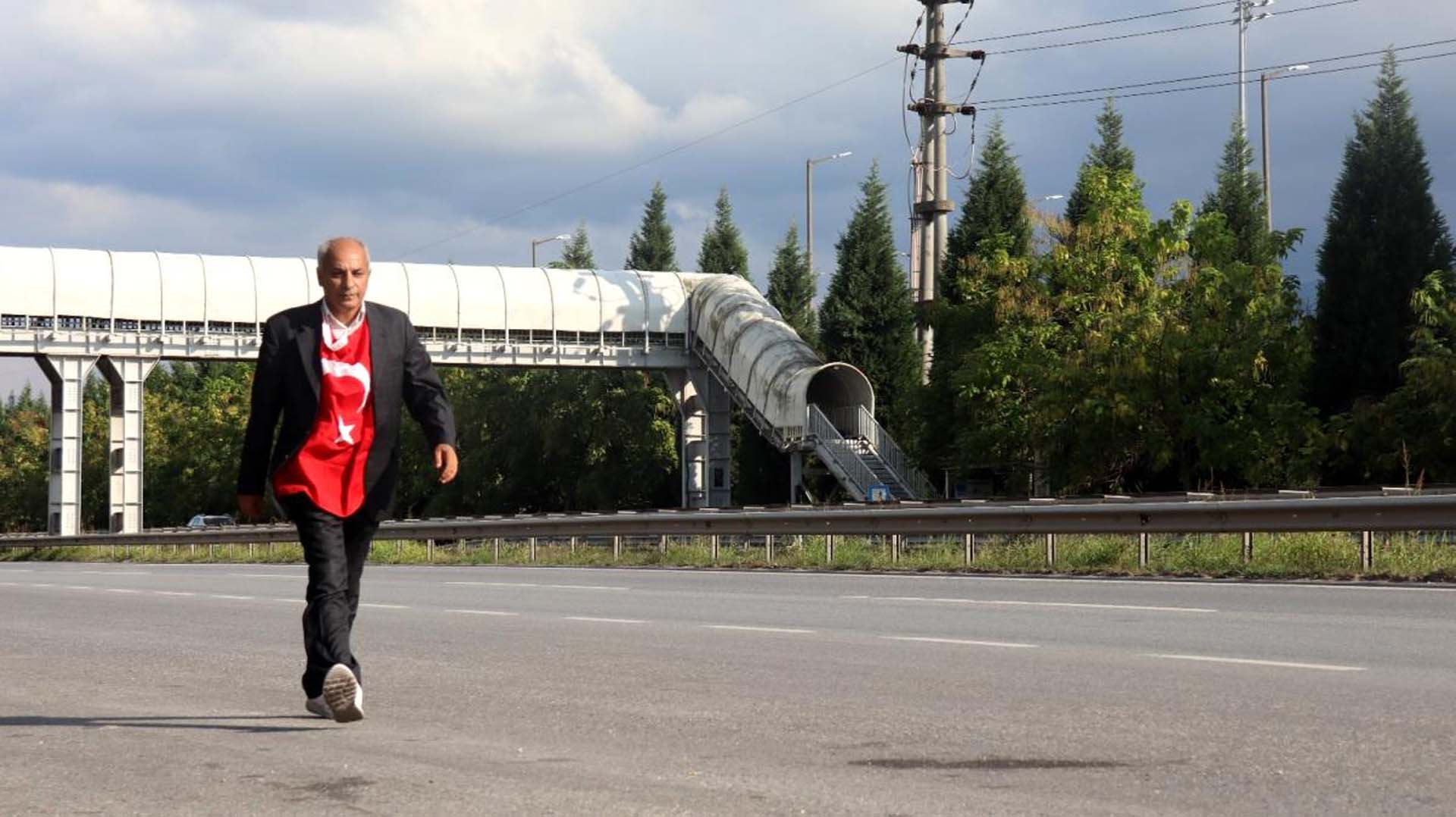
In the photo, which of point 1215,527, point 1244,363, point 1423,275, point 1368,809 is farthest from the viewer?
point 1423,275

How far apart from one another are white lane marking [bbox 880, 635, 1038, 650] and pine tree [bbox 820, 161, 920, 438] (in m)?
54.9

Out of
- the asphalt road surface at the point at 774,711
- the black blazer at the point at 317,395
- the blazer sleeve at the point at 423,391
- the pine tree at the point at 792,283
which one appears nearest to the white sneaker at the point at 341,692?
the asphalt road surface at the point at 774,711

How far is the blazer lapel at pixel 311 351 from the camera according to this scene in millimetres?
7730

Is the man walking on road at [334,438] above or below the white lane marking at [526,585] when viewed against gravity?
above

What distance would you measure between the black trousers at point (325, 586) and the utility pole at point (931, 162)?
45.9m

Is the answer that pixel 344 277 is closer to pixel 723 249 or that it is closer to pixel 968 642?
pixel 968 642

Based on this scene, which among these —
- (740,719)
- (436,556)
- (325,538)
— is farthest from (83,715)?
(436,556)

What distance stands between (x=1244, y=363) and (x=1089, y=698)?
38.2 meters

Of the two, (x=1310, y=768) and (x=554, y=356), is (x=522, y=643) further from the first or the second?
(x=554, y=356)

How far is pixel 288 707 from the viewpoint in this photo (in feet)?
28.6

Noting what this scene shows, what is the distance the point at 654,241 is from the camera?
88125mm

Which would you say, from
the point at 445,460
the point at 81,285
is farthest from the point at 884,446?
the point at 445,460

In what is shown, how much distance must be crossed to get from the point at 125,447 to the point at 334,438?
57.1 metres

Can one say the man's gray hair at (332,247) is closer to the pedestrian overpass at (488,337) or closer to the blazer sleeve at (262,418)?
the blazer sleeve at (262,418)
